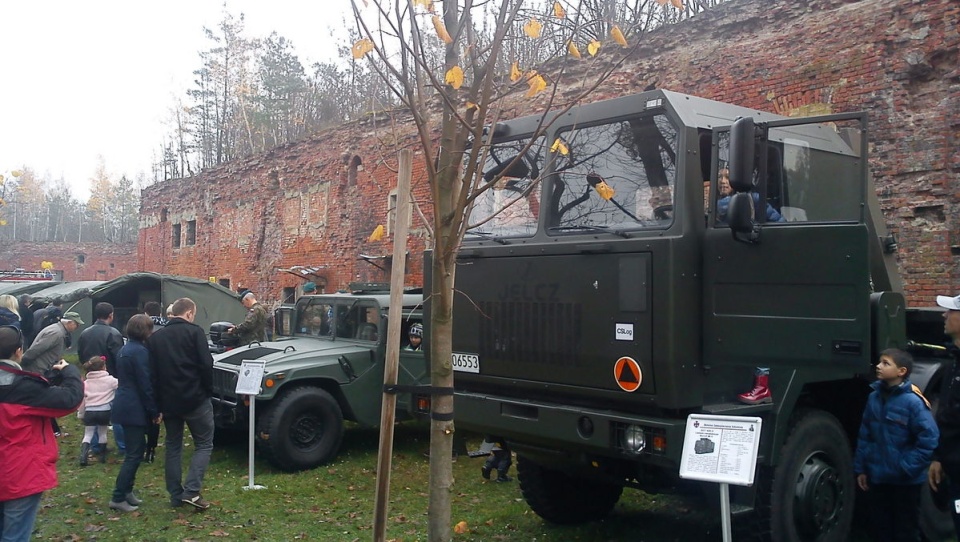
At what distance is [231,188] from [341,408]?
16472mm

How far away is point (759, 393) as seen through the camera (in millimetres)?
4590

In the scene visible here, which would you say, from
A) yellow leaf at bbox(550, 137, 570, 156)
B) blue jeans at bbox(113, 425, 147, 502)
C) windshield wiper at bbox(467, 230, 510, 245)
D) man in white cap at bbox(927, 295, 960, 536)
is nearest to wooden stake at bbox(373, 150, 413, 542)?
yellow leaf at bbox(550, 137, 570, 156)

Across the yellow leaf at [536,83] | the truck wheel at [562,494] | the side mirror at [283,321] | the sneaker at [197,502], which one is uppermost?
the yellow leaf at [536,83]

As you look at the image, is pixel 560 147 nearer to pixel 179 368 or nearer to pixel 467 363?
pixel 467 363

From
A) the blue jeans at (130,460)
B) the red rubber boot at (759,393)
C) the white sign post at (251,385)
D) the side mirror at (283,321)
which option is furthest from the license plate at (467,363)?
the side mirror at (283,321)

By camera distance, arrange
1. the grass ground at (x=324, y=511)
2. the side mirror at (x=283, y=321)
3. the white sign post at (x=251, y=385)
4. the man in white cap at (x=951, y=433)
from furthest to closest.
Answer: the side mirror at (x=283, y=321) → the white sign post at (x=251, y=385) → the grass ground at (x=324, y=511) → the man in white cap at (x=951, y=433)

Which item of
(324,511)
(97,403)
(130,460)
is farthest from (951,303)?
(97,403)

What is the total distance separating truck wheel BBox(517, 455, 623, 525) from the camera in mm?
6121

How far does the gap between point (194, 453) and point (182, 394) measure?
57 centimetres

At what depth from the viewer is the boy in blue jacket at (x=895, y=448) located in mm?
4523

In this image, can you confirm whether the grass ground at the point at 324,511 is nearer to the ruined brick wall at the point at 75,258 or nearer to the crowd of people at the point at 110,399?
the crowd of people at the point at 110,399

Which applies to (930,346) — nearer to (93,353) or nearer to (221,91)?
(93,353)

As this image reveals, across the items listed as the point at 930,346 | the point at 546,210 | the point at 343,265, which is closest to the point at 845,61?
the point at 930,346

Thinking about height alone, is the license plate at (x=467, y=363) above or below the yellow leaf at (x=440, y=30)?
below
